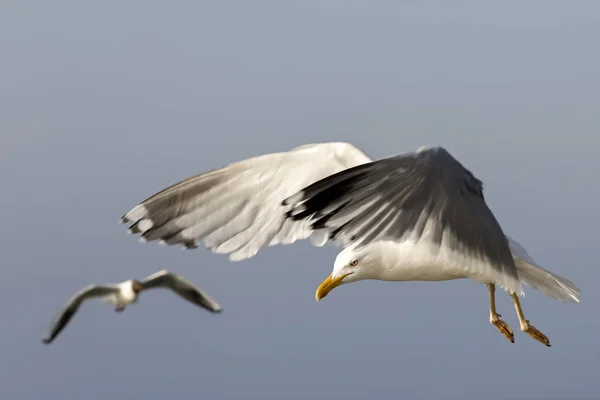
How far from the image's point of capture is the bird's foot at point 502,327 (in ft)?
23.6

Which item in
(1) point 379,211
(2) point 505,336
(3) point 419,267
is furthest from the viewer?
(2) point 505,336

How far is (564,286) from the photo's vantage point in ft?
23.9

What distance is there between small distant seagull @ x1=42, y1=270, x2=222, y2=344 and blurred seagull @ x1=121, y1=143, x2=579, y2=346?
240 mm

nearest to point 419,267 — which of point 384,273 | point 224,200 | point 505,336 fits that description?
point 384,273

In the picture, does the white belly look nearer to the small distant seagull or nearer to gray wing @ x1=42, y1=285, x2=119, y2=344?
the small distant seagull

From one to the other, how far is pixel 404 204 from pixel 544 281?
165 centimetres

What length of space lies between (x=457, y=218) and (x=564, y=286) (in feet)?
4.56

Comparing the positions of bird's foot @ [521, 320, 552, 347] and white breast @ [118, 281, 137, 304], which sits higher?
white breast @ [118, 281, 137, 304]

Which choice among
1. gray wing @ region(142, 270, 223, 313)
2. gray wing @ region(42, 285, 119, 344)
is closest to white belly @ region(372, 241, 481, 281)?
gray wing @ region(142, 270, 223, 313)

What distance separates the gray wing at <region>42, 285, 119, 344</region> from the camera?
7.31 meters

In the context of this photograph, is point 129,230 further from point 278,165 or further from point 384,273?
point 384,273

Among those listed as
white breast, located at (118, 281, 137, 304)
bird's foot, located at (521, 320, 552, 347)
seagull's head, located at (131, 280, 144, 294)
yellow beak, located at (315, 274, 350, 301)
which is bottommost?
bird's foot, located at (521, 320, 552, 347)

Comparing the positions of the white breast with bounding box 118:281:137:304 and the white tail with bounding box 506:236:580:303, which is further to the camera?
the white breast with bounding box 118:281:137:304

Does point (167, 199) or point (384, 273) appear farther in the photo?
point (167, 199)
